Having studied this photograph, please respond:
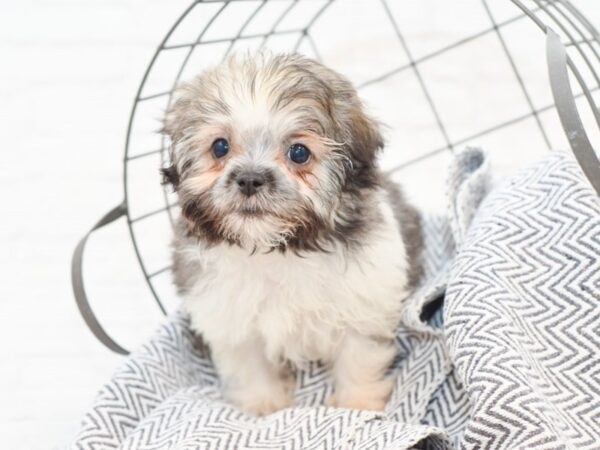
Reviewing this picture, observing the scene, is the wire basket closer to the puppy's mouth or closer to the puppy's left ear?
the puppy's left ear

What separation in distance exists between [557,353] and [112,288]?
2.09 meters

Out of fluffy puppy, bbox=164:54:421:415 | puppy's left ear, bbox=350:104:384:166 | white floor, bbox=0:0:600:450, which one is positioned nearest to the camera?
fluffy puppy, bbox=164:54:421:415

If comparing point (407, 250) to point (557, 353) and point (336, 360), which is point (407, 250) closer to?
point (336, 360)

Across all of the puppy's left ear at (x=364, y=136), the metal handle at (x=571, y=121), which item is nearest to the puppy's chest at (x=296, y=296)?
the puppy's left ear at (x=364, y=136)

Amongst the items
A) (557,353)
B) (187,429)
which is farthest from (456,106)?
(187,429)

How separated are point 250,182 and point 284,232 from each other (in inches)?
7.4

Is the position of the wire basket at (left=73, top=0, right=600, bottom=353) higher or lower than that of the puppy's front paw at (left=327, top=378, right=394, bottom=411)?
higher

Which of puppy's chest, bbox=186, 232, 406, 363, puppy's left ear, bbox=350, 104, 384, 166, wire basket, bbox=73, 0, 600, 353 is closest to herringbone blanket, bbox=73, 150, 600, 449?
puppy's chest, bbox=186, 232, 406, 363

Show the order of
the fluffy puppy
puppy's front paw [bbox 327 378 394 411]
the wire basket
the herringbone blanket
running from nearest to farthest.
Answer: the herringbone blanket, the fluffy puppy, puppy's front paw [bbox 327 378 394 411], the wire basket

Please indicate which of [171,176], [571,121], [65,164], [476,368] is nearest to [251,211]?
[171,176]

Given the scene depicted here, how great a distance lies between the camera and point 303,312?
267cm

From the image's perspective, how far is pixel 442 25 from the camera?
4.09 metres

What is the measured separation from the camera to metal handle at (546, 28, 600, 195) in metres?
2.05

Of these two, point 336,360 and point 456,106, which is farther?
point 456,106
